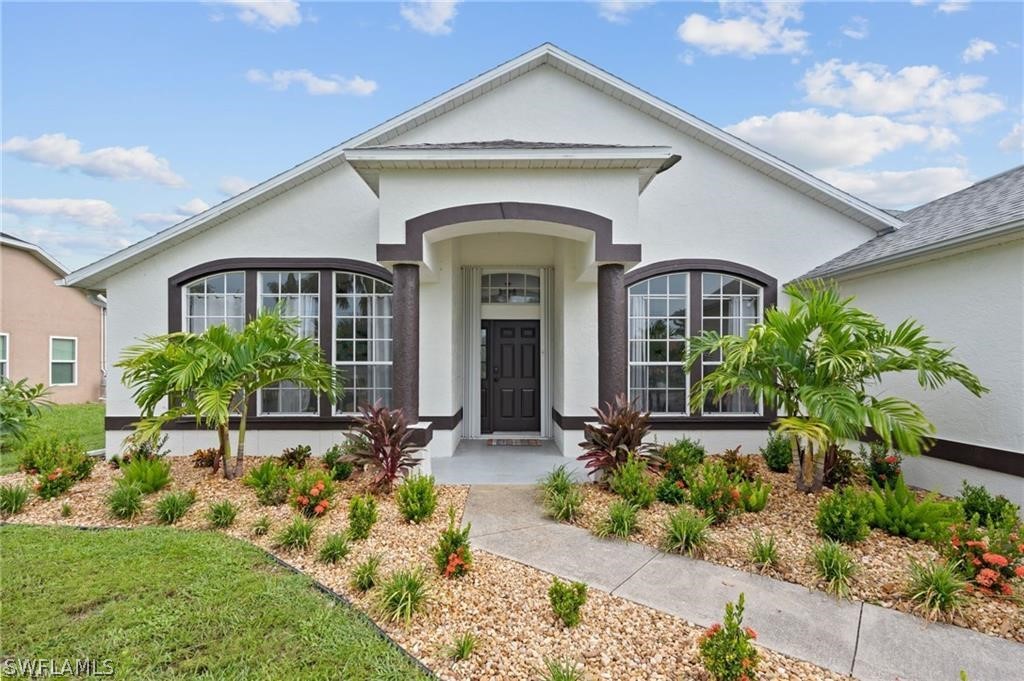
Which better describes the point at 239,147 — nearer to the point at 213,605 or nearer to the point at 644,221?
the point at 644,221

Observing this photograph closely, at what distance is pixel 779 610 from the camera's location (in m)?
3.51

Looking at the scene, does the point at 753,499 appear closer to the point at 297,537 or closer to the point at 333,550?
the point at 333,550

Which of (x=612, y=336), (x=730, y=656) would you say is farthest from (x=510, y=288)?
(x=730, y=656)

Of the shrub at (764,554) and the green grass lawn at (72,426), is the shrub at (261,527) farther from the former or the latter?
the green grass lawn at (72,426)

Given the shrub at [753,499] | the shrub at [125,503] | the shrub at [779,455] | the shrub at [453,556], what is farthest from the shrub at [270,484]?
the shrub at [779,455]

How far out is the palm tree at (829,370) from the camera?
16.2 ft

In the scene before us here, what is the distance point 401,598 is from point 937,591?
3.92 meters

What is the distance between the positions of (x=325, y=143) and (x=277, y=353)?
4.19m

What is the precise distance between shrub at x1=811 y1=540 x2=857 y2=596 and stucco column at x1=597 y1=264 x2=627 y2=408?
2.98 metres

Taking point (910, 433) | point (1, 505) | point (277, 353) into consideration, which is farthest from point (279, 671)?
point (910, 433)

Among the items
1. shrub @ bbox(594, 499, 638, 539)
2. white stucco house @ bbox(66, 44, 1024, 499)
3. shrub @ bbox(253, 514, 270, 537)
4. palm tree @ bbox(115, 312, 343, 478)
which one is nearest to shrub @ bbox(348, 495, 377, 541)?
shrub @ bbox(253, 514, 270, 537)

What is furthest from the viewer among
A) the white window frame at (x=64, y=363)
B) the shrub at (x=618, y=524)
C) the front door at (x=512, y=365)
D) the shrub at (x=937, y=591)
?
the white window frame at (x=64, y=363)

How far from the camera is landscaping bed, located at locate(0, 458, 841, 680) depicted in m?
2.88

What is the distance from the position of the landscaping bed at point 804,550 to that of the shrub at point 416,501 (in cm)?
161
